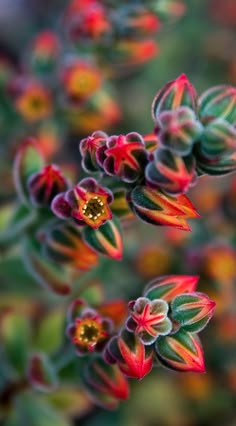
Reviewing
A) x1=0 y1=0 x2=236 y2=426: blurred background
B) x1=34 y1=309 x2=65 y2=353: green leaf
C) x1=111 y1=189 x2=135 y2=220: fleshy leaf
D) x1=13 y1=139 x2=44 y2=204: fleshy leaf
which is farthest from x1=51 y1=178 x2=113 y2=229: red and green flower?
x1=34 y1=309 x2=65 y2=353: green leaf

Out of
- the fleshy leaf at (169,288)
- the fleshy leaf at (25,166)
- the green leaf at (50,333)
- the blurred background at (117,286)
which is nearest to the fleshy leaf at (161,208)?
the fleshy leaf at (169,288)

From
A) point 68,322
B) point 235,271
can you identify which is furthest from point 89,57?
point 68,322

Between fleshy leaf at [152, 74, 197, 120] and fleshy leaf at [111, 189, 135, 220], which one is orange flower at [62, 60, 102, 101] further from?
fleshy leaf at [152, 74, 197, 120]

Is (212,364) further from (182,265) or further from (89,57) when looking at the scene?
(89,57)

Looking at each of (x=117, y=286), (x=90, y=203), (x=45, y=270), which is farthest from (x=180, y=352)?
(x=117, y=286)

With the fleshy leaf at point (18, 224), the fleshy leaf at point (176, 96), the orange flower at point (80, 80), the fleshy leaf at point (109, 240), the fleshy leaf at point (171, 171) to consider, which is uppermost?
the fleshy leaf at point (176, 96)

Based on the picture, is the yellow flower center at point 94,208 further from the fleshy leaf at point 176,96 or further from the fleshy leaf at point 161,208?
the fleshy leaf at point 176,96

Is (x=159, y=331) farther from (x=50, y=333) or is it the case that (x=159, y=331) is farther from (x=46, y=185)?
(x=50, y=333)
